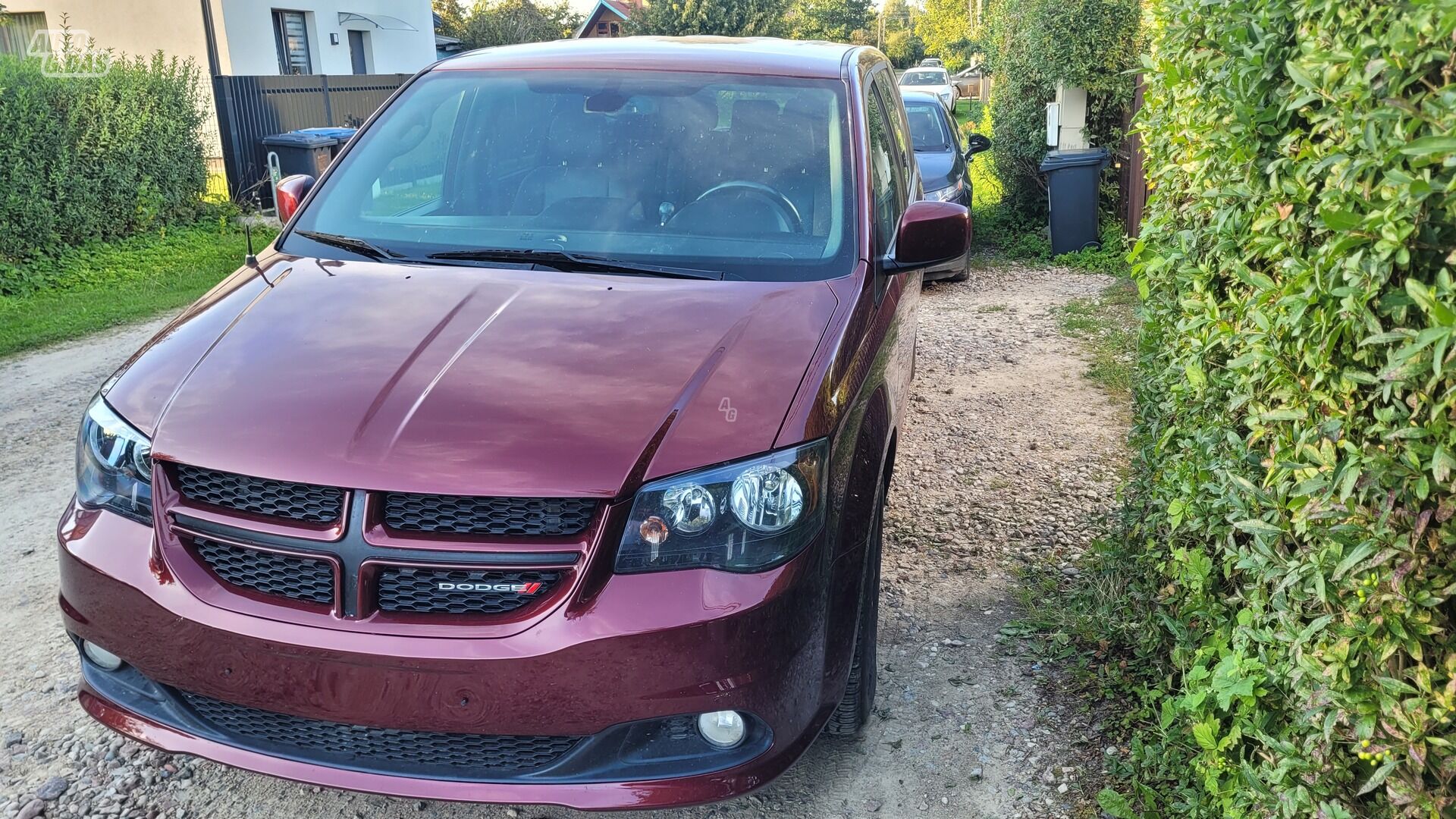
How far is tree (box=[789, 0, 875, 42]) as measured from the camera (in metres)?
59.9

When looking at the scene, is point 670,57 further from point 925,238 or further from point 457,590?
point 457,590

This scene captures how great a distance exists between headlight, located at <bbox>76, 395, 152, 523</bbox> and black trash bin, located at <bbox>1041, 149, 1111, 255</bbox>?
898 centimetres

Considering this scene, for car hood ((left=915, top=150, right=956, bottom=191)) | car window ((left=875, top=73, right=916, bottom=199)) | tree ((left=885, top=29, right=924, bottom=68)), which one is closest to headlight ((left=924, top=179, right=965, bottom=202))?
car hood ((left=915, top=150, right=956, bottom=191))

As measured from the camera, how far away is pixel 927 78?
38.5 metres

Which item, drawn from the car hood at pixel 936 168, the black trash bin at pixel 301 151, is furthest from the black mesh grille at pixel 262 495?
the black trash bin at pixel 301 151

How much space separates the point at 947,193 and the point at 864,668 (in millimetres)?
6842

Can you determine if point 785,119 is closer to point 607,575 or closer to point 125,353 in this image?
point 607,575

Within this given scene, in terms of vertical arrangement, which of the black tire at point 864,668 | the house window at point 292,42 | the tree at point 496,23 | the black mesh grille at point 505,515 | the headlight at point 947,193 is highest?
the tree at point 496,23

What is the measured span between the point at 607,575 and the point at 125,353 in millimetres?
6539

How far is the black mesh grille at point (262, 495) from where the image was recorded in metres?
2.42

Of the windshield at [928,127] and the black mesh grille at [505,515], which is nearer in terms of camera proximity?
the black mesh grille at [505,515]

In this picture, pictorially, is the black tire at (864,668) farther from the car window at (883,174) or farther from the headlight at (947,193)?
the headlight at (947,193)

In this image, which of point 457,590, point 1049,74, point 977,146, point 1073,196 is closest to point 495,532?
point 457,590

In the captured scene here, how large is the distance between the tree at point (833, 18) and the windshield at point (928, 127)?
4513 cm
